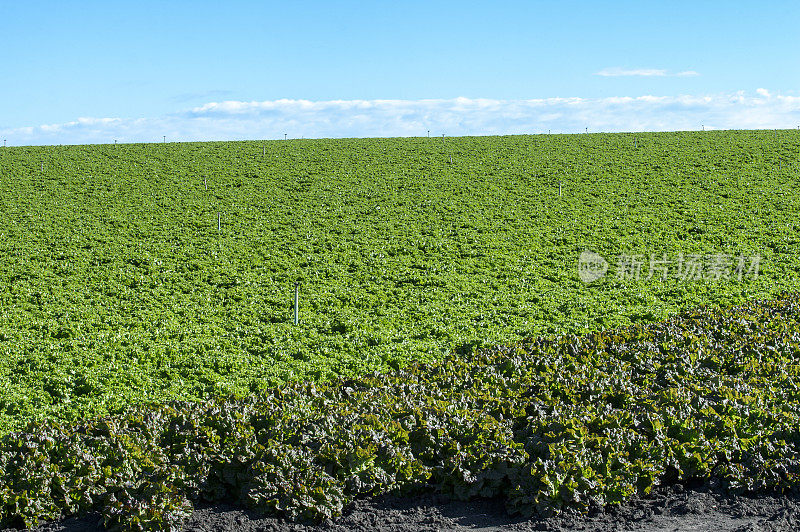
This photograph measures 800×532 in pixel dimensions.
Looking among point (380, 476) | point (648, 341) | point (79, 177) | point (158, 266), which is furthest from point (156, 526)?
point (79, 177)

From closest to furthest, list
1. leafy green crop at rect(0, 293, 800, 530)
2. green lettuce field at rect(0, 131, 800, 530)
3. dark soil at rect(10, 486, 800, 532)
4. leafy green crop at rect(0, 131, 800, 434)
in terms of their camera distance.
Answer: dark soil at rect(10, 486, 800, 532), leafy green crop at rect(0, 293, 800, 530), green lettuce field at rect(0, 131, 800, 530), leafy green crop at rect(0, 131, 800, 434)

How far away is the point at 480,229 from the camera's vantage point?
73.8 feet

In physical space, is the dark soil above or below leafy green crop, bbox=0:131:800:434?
below

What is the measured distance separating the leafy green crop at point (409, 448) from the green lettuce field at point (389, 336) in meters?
0.03

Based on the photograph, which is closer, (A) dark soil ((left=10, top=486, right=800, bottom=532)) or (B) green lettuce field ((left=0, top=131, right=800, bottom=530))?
(A) dark soil ((left=10, top=486, right=800, bottom=532))

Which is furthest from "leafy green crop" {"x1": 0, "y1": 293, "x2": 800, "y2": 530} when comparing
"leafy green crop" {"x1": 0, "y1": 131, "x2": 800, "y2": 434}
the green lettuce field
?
"leafy green crop" {"x1": 0, "y1": 131, "x2": 800, "y2": 434}

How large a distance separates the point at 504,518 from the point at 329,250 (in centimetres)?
1411

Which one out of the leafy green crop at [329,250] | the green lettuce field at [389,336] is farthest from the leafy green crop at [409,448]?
the leafy green crop at [329,250]

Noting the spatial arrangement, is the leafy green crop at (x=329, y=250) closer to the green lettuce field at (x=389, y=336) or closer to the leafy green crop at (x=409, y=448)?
the green lettuce field at (x=389, y=336)

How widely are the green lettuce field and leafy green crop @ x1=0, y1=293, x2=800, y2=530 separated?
0.10 feet

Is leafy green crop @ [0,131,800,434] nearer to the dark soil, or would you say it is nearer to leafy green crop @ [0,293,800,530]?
leafy green crop @ [0,293,800,530]

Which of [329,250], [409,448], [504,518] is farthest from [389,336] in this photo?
[329,250]

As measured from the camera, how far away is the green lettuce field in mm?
6898

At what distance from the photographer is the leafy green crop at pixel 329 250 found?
11.6 metres
